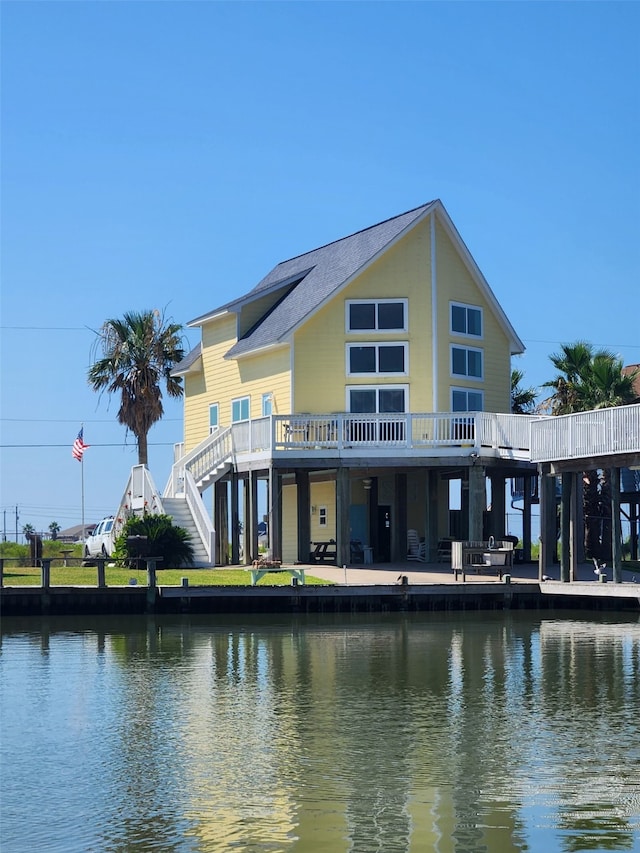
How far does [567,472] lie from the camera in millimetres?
34969

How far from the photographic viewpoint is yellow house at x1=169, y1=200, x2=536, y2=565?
3981 cm

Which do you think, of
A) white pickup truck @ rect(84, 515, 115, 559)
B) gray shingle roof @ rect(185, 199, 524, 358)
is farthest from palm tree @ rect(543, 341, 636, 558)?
white pickup truck @ rect(84, 515, 115, 559)

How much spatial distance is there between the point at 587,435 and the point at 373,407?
11290mm

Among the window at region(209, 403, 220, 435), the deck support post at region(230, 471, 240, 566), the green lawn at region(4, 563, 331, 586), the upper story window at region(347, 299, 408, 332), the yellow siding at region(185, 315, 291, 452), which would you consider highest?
the upper story window at region(347, 299, 408, 332)

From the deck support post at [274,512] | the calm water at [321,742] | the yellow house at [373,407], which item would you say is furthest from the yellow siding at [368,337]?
the calm water at [321,742]

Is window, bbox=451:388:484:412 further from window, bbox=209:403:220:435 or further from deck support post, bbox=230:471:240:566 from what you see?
window, bbox=209:403:220:435

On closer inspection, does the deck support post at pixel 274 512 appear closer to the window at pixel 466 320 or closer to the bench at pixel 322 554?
the bench at pixel 322 554

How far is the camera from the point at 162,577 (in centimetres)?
3719

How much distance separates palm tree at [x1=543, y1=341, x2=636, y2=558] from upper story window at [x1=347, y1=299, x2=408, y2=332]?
24.3 ft

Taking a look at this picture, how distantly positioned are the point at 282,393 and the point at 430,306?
5863 mm

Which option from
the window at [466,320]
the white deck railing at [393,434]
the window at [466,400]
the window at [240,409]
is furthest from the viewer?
the window at [240,409]

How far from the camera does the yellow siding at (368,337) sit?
43281 millimetres

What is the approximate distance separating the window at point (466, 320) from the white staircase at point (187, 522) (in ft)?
36.4

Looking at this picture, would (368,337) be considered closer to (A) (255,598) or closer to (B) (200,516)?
(B) (200,516)
